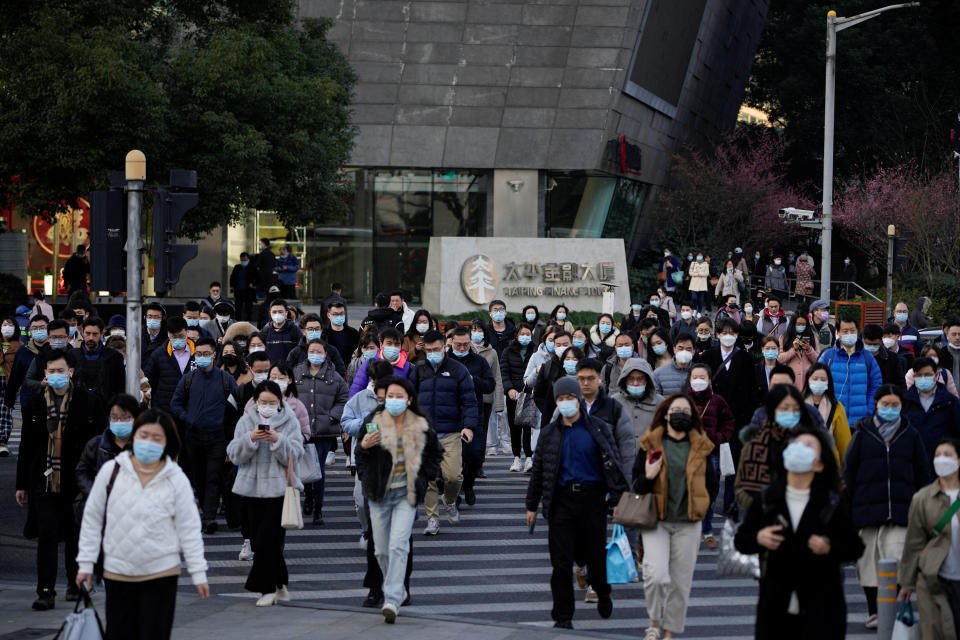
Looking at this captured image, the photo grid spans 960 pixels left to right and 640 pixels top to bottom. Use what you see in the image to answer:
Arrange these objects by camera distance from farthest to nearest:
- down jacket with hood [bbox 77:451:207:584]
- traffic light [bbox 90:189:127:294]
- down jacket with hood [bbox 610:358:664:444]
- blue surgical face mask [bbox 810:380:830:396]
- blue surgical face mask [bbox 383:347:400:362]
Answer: blue surgical face mask [bbox 383:347:400:362] → down jacket with hood [bbox 610:358:664:444] → blue surgical face mask [bbox 810:380:830:396] → traffic light [bbox 90:189:127:294] → down jacket with hood [bbox 77:451:207:584]

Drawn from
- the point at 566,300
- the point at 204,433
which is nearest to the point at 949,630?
the point at 204,433

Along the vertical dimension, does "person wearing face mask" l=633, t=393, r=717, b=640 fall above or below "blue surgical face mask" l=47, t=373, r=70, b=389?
below

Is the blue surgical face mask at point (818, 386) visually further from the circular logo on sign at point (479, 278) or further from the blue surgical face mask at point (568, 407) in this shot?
the circular logo on sign at point (479, 278)

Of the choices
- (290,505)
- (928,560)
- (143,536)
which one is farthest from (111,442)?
(928,560)

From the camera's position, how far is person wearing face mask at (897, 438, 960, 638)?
28.5 ft

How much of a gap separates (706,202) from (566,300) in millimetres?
16141

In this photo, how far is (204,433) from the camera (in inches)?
548

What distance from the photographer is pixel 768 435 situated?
9.62 metres

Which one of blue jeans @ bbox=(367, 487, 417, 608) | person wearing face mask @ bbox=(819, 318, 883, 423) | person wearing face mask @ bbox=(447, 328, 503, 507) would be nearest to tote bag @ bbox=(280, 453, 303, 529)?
blue jeans @ bbox=(367, 487, 417, 608)

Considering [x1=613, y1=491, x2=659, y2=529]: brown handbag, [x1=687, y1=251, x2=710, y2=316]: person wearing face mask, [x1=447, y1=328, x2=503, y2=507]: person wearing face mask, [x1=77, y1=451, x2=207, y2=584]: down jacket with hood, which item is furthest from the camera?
[x1=687, y1=251, x2=710, y2=316]: person wearing face mask

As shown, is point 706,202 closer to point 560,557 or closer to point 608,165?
point 608,165

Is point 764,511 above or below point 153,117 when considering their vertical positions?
below

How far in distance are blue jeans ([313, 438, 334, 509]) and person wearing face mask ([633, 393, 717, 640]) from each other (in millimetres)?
5138

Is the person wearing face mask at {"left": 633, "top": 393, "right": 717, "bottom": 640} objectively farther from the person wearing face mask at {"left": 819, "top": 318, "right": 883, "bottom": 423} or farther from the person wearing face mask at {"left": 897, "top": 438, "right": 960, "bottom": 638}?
the person wearing face mask at {"left": 819, "top": 318, "right": 883, "bottom": 423}
